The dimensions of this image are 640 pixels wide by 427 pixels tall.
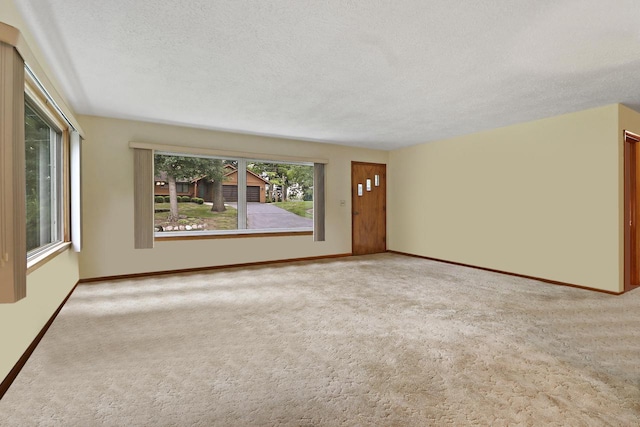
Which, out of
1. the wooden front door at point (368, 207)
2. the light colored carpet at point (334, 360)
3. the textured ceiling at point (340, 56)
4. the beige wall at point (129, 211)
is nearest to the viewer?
the light colored carpet at point (334, 360)

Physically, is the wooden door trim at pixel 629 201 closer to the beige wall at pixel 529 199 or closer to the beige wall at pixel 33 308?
the beige wall at pixel 529 199

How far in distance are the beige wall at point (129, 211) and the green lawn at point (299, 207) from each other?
0.54m

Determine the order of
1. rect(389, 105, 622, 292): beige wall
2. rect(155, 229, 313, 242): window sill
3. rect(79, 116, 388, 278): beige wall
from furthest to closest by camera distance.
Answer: rect(155, 229, 313, 242): window sill → rect(79, 116, 388, 278): beige wall → rect(389, 105, 622, 292): beige wall

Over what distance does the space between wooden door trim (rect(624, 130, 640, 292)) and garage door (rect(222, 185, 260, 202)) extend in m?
5.40

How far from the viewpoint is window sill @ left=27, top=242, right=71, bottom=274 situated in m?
2.46

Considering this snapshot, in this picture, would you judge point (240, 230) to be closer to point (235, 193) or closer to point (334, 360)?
point (235, 193)

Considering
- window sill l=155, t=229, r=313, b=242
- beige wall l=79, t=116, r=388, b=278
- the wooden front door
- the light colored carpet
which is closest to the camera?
the light colored carpet

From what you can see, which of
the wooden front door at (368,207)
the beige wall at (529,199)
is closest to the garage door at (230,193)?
the wooden front door at (368,207)

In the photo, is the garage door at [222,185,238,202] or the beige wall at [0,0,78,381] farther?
the garage door at [222,185,238,202]

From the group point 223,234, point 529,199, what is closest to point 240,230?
point 223,234

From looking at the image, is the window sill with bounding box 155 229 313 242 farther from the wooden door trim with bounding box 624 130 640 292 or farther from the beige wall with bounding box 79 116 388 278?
the wooden door trim with bounding box 624 130 640 292

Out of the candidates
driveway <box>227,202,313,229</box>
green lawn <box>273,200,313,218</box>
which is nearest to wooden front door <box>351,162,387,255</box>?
green lawn <box>273,200,313,218</box>

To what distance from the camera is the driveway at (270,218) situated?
5864 millimetres

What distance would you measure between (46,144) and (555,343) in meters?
5.08
